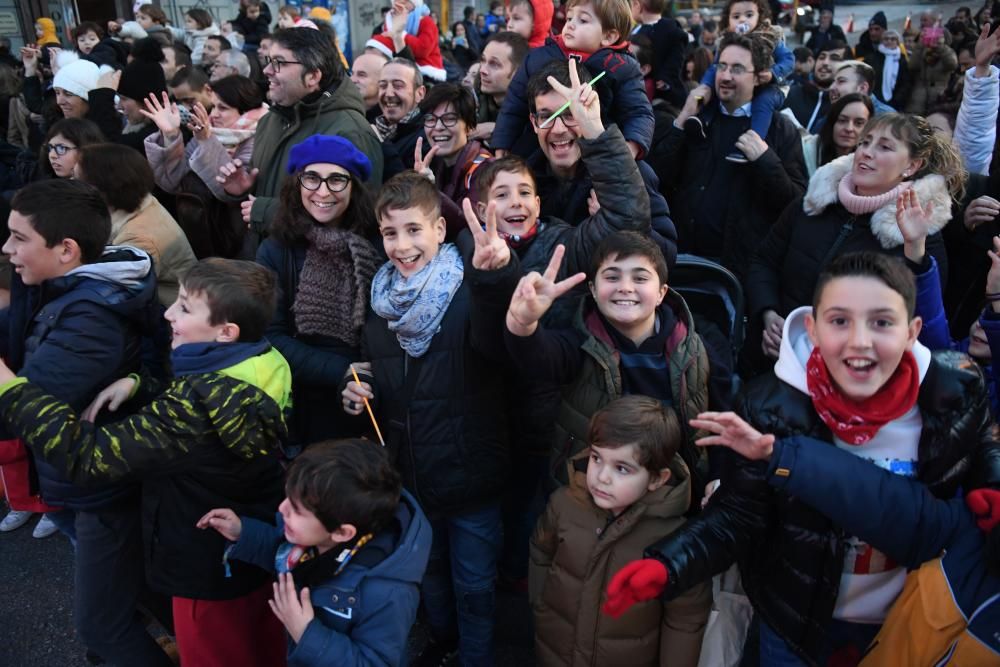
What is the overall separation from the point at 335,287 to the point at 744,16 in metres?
4.01

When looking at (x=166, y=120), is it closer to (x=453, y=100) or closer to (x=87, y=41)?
(x=453, y=100)

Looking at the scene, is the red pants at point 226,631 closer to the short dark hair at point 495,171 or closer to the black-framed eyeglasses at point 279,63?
the short dark hair at point 495,171

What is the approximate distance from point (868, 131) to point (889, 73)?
7101mm

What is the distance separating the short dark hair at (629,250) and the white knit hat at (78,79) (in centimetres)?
451

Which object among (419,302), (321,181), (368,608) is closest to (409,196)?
(419,302)

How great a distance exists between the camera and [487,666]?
271cm

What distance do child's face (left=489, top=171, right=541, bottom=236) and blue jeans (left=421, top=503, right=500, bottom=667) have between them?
1068mm

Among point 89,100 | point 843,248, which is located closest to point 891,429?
point 843,248

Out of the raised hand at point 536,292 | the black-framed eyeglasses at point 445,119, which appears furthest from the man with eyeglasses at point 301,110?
the raised hand at point 536,292

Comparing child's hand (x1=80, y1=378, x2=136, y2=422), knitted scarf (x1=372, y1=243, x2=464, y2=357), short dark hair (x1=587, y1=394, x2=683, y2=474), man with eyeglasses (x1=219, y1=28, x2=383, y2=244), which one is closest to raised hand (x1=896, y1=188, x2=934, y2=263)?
short dark hair (x1=587, y1=394, x2=683, y2=474)

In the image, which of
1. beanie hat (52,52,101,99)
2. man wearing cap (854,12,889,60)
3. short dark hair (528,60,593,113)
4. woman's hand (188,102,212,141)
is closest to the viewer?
short dark hair (528,60,593,113)

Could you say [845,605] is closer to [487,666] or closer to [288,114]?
[487,666]

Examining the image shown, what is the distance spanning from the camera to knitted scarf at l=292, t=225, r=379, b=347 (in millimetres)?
2764

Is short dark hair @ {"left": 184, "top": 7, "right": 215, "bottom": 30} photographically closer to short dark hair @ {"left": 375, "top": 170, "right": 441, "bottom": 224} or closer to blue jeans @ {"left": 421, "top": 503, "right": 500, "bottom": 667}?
short dark hair @ {"left": 375, "top": 170, "right": 441, "bottom": 224}
